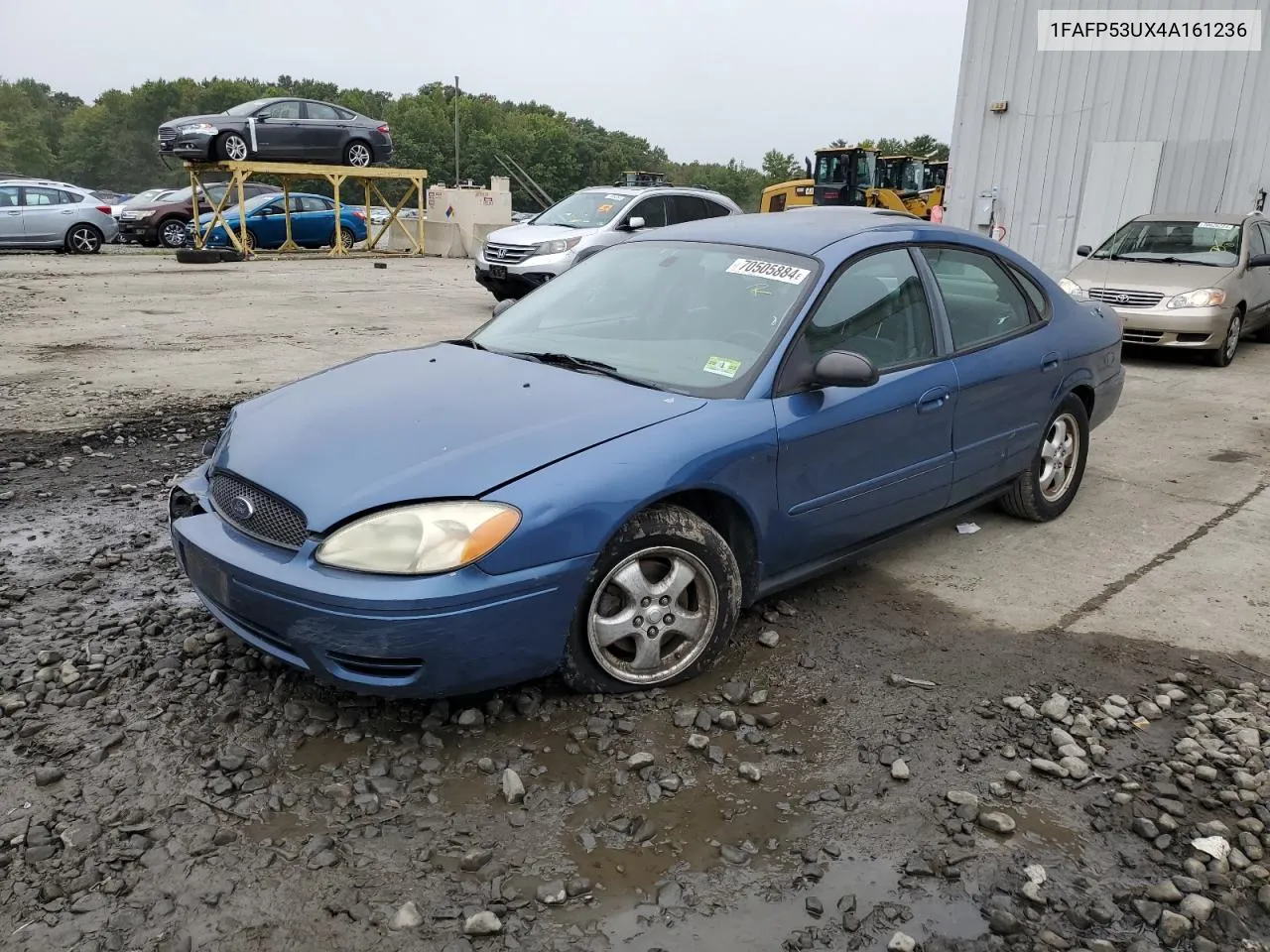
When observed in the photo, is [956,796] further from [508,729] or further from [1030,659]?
[508,729]

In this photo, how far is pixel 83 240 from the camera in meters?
20.1

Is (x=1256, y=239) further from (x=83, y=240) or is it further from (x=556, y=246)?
(x=83, y=240)

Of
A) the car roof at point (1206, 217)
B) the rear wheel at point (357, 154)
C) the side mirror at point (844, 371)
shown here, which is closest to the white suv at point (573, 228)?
the car roof at point (1206, 217)

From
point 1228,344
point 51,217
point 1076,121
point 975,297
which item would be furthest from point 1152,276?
point 51,217

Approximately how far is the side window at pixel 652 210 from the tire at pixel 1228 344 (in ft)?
22.3

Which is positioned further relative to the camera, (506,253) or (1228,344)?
(506,253)

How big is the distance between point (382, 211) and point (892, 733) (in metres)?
30.6

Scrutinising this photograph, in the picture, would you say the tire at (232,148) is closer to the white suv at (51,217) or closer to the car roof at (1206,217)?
the white suv at (51,217)

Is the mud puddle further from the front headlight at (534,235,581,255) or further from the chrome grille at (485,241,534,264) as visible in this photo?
the chrome grille at (485,241,534,264)

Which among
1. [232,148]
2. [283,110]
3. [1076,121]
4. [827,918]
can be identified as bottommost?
[827,918]

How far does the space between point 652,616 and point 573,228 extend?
34.1 ft

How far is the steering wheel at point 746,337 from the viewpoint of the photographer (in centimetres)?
346

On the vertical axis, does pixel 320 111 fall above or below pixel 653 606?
above

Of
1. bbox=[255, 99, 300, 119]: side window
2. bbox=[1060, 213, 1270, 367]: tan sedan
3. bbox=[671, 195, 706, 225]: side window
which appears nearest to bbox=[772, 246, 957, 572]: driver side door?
bbox=[1060, 213, 1270, 367]: tan sedan
